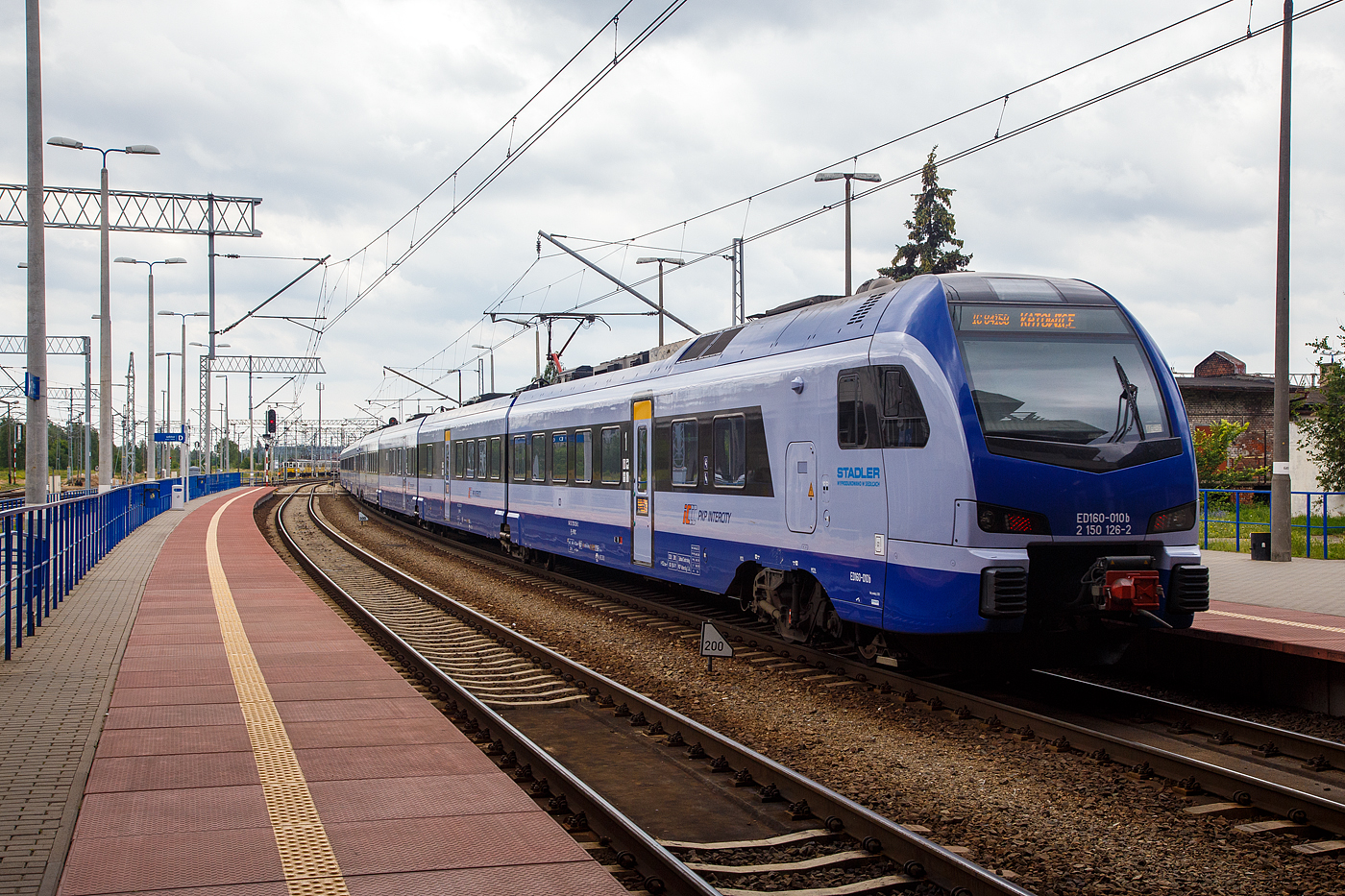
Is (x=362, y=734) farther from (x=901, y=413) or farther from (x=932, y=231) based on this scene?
(x=932, y=231)

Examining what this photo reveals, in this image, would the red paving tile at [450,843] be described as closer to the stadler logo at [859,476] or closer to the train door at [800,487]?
the stadler logo at [859,476]

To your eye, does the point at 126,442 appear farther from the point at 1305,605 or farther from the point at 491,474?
the point at 1305,605

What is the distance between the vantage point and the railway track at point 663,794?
509 cm

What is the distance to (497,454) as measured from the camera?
71.8 feet

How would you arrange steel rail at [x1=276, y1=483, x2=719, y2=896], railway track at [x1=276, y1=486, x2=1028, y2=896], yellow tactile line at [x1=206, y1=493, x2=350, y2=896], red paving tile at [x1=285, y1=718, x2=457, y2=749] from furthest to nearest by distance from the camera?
1. red paving tile at [x1=285, y1=718, x2=457, y2=749]
2. railway track at [x1=276, y1=486, x2=1028, y2=896]
3. steel rail at [x1=276, y1=483, x2=719, y2=896]
4. yellow tactile line at [x1=206, y1=493, x2=350, y2=896]

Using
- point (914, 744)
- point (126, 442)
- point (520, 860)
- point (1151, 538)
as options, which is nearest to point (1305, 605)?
point (1151, 538)

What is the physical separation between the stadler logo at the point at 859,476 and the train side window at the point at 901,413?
10.8 inches

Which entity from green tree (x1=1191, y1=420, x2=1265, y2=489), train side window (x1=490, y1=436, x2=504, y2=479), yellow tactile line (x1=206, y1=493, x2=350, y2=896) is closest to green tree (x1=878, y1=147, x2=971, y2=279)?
green tree (x1=1191, y1=420, x2=1265, y2=489)

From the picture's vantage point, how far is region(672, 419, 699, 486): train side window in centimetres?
1262

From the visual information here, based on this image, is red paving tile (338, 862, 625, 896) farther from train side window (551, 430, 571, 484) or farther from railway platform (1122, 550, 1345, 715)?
train side window (551, 430, 571, 484)

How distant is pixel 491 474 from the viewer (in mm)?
22312

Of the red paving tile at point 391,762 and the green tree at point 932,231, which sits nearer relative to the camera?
the red paving tile at point 391,762

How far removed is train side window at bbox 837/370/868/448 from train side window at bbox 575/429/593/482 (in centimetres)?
704

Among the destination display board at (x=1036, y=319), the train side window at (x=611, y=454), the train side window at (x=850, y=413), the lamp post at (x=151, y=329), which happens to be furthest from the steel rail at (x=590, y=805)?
the lamp post at (x=151, y=329)
